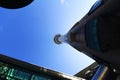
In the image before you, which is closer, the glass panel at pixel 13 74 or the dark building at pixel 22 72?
the dark building at pixel 22 72

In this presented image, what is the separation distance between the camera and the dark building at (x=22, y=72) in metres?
20.3

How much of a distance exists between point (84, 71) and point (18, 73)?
13.2 meters

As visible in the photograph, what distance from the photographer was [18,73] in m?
21.0

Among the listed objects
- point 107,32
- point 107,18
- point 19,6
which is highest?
point 107,18

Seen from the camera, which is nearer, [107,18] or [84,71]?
[107,18]

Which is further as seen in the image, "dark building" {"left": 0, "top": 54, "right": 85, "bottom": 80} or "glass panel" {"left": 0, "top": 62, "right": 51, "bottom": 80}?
"glass panel" {"left": 0, "top": 62, "right": 51, "bottom": 80}

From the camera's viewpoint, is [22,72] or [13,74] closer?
[22,72]

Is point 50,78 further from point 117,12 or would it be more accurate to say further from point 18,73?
point 117,12

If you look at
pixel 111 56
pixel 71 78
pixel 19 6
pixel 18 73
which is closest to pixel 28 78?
pixel 18 73

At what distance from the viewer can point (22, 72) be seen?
68.2ft

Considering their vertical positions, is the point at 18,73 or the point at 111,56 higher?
the point at 18,73

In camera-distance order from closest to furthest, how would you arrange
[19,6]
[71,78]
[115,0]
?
1. [19,6]
2. [115,0]
3. [71,78]

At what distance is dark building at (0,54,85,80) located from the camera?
20.3 meters

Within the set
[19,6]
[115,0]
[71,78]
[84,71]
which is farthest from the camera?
[84,71]
